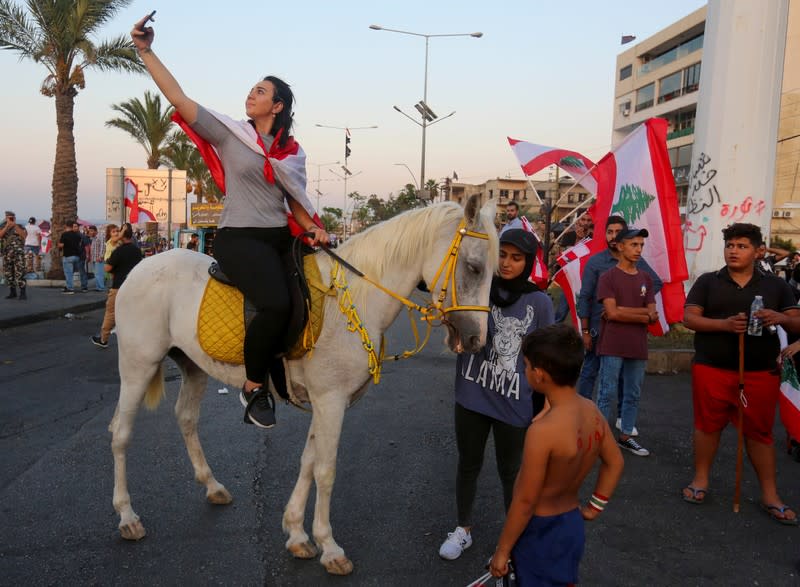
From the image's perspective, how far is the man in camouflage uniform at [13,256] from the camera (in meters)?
14.9

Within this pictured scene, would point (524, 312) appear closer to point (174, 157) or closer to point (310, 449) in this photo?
point (310, 449)

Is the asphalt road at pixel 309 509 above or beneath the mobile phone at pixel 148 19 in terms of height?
beneath

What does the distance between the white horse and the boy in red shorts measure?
7.12ft

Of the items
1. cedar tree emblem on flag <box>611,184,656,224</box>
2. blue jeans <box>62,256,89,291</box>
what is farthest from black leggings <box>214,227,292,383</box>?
blue jeans <box>62,256,89,291</box>

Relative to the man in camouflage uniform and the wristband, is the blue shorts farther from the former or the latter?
the man in camouflage uniform

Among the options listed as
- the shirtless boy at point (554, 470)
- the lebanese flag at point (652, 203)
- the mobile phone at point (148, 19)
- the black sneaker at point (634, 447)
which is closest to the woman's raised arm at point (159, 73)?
the mobile phone at point (148, 19)

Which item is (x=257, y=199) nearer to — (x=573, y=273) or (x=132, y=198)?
(x=573, y=273)

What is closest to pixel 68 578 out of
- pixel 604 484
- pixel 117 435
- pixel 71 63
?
pixel 117 435

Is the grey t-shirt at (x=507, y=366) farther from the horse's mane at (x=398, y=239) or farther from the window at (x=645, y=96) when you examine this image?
the window at (x=645, y=96)

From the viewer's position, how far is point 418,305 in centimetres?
350

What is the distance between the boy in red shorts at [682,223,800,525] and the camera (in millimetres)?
4324

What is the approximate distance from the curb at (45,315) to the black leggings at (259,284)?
10.4 metres

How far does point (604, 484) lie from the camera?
258 centimetres

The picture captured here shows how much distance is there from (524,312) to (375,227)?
103 cm
